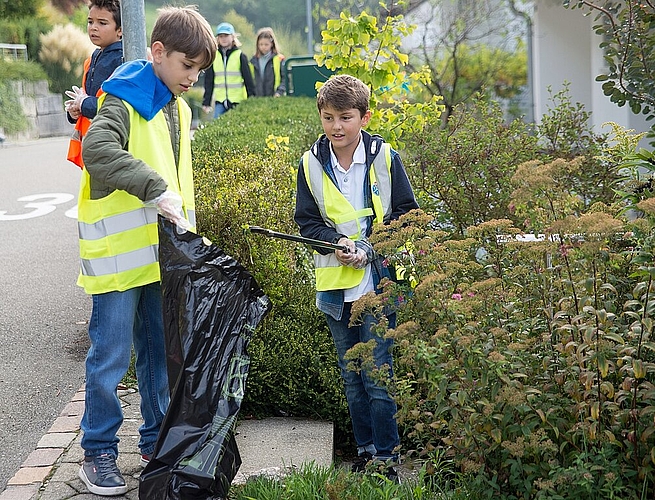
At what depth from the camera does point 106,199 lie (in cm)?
370

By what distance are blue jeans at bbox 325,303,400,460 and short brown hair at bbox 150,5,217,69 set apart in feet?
3.93

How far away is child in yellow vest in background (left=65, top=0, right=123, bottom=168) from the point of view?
15.5ft

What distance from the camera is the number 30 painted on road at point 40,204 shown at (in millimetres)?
11680

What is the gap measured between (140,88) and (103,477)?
4.94 ft

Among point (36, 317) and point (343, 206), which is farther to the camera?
point (36, 317)

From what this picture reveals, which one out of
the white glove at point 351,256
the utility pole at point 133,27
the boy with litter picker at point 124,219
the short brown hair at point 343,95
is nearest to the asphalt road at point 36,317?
the boy with litter picker at point 124,219

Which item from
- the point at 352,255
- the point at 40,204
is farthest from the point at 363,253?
the point at 40,204

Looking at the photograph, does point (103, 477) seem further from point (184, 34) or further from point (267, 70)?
point (267, 70)

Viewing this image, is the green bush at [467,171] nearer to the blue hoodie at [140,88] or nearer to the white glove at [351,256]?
the white glove at [351,256]

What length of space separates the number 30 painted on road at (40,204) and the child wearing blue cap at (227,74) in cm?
255

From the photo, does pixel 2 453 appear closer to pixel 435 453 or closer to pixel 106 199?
pixel 106 199

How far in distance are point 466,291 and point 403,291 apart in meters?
0.25

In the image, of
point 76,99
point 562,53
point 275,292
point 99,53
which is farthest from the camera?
point 562,53

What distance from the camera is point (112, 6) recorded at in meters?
4.75
